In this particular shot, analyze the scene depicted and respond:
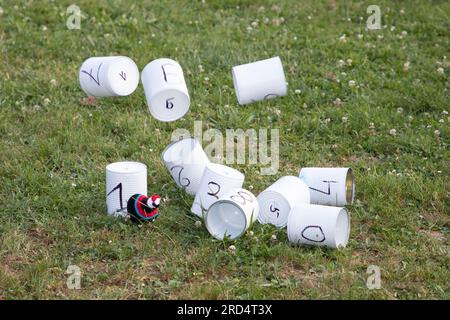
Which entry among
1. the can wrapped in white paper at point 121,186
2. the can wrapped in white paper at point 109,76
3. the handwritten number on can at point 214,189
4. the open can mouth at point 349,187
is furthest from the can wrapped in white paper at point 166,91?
the open can mouth at point 349,187

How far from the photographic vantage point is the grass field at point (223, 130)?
434cm

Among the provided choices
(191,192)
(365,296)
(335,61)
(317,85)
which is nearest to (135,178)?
(191,192)

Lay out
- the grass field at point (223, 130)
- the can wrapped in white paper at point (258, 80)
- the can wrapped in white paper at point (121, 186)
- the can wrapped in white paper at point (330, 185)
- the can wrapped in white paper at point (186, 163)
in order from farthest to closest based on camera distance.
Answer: the can wrapped in white paper at point (258, 80)
the can wrapped in white paper at point (186, 163)
the can wrapped in white paper at point (330, 185)
the can wrapped in white paper at point (121, 186)
the grass field at point (223, 130)

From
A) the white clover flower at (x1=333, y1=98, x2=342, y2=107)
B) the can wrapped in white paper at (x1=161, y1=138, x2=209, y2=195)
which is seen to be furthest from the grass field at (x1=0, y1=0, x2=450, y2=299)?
the can wrapped in white paper at (x1=161, y1=138, x2=209, y2=195)

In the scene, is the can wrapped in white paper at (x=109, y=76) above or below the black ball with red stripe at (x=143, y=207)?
above

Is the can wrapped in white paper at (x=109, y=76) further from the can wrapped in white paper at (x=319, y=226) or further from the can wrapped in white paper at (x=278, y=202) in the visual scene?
the can wrapped in white paper at (x=319, y=226)

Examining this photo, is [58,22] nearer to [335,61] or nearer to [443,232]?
[335,61]

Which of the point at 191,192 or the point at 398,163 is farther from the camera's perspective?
the point at 398,163

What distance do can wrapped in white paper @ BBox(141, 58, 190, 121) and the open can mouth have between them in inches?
46.4

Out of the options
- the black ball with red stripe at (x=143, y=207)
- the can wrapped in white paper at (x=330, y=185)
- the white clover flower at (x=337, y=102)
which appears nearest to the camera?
the black ball with red stripe at (x=143, y=207)

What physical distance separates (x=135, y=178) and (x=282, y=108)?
6.58 feet

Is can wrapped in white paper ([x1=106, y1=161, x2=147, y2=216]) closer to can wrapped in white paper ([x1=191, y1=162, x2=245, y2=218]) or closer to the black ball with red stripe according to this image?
the black ball with red stripe

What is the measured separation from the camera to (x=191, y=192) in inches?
204
